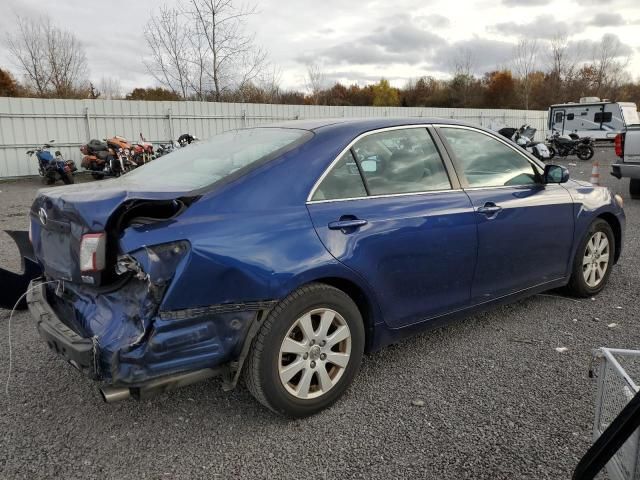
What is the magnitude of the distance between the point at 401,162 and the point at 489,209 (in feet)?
2.34

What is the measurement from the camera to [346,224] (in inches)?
109

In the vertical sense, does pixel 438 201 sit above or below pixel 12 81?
below

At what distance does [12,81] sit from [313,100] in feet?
79.3

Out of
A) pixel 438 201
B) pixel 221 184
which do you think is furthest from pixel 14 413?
pixel 438 201

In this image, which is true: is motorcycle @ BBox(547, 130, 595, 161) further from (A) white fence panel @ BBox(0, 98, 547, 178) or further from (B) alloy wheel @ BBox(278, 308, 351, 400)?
(B) alloy wheel @ BBox(278, 308, 351, 400)

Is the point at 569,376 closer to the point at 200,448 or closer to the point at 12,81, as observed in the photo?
the point at 200,448

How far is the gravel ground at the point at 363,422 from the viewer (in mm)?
2371

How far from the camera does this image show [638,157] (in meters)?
9.55

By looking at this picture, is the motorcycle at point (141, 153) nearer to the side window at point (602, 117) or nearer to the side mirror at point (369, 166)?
the side mirror at point (369, 166)

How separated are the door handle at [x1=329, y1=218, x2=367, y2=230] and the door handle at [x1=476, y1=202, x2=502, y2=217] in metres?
0.99

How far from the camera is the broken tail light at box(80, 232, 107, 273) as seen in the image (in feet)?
7.63

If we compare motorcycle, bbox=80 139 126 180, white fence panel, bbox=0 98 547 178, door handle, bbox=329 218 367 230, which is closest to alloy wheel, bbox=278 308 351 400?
door handle, bbox=329 218 367 230

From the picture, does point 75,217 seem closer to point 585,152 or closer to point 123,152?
point 123,152

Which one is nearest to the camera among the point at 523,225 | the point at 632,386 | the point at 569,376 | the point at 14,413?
the point at 632,386
